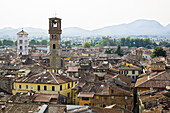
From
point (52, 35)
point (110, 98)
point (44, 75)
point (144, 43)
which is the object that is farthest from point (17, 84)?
point (144, 43)

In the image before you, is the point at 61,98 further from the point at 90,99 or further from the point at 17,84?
the point at 17,84

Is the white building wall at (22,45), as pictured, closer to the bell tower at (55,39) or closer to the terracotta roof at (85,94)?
the bell tower at (55,39)

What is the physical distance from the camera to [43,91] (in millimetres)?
42844

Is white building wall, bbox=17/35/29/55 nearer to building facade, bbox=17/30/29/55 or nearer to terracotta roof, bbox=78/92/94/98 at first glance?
building facade, bbox=17/30/29/55

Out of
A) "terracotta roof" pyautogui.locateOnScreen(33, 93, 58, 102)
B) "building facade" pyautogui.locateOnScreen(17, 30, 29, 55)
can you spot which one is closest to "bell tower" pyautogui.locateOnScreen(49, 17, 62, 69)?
"terracotta roof" pyautogui.locateOnScreen(33, 93, 58, 102)

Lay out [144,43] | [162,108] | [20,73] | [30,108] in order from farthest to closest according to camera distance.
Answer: [144,43]
[20,73]
[30,108]
[162,108]

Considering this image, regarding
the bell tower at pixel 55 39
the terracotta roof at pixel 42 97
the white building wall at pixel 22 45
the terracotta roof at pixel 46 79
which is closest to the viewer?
the terracotta roof at pixel 42 97

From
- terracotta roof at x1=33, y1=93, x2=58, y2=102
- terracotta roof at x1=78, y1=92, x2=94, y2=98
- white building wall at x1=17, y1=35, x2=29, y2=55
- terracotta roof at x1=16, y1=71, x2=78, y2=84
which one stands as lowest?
terracotta roof at x1=33, y1=93, x2=58, y2=102

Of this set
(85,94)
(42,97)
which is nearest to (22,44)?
(42,97)

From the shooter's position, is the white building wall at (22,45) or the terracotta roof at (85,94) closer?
the terracotta roof at (85,94)

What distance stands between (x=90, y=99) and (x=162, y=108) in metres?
12.4

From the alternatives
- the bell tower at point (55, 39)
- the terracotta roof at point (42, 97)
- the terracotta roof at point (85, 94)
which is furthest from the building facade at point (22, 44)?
the terracotta roof at point (85, 94)

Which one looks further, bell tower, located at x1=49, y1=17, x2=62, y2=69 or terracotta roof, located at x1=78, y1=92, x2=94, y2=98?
bell tower, located at x1=49, y1=17, x2=62, y2=69

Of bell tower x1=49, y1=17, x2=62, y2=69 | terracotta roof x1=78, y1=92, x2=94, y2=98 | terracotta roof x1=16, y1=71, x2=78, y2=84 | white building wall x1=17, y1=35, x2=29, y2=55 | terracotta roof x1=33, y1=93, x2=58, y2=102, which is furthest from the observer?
white building wall x1=17, y1=35, x2=29, y2=55
